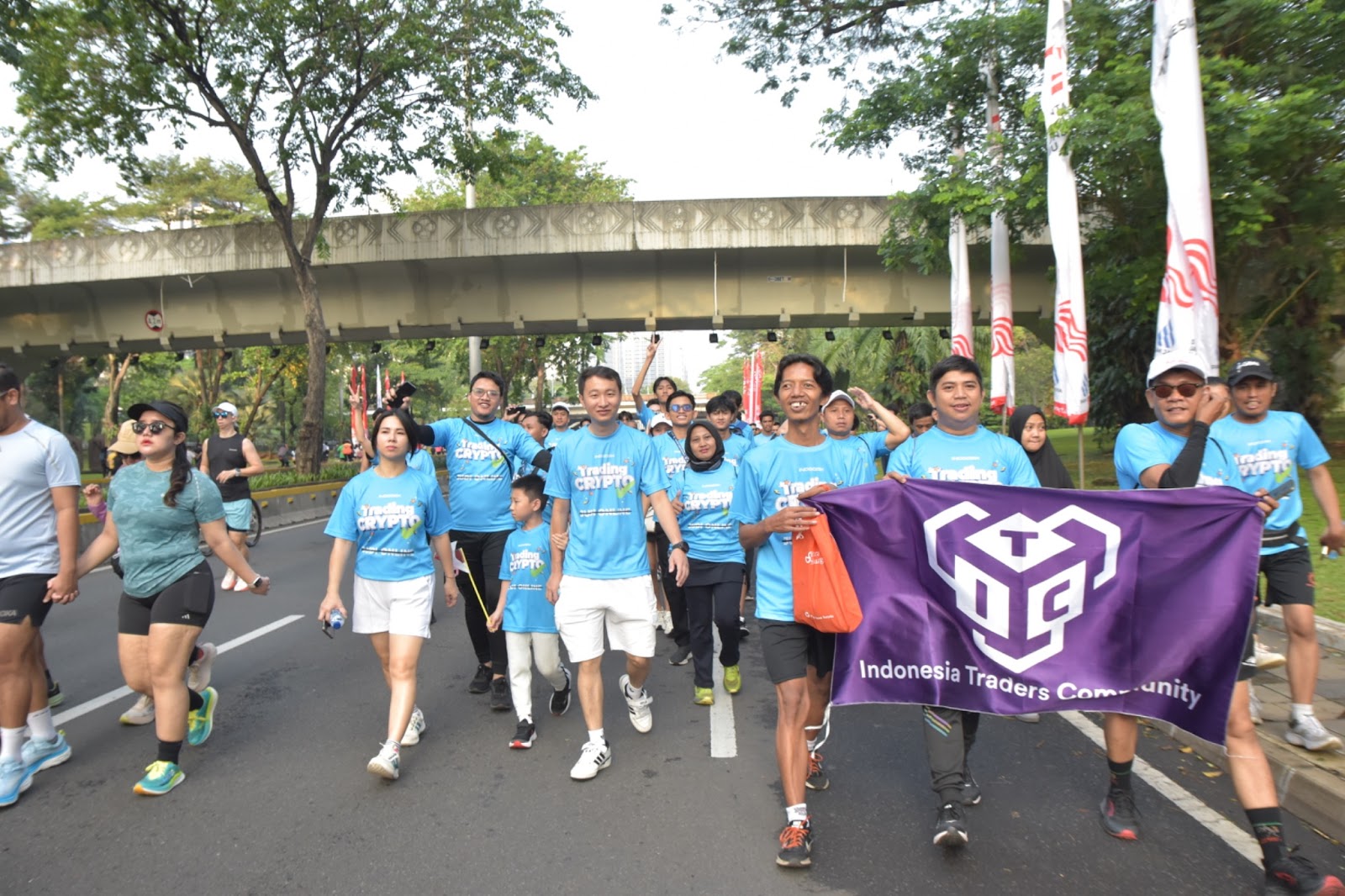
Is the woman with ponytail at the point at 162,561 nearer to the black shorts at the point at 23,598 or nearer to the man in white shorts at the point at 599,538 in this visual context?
the black shorts at the point at 23,598

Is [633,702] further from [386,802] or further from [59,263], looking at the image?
[59,263]

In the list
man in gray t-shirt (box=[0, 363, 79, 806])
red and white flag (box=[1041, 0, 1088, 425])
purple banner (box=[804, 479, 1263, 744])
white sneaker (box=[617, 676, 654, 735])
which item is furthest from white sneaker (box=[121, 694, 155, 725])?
red and white flag (box=[1041, 0, 1088, 425])

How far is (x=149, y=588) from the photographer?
4250mm

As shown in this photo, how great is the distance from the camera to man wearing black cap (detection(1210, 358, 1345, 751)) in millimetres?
4219

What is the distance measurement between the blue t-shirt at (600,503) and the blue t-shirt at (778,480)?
83 cm

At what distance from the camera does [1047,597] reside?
3.57 metres

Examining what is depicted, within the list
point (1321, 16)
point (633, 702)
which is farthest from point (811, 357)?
point (1321, 16)

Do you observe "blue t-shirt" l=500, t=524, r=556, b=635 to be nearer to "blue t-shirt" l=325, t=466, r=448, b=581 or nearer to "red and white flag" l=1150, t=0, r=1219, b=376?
"blue t-shirt" l=325, t=466, r=448, b=581

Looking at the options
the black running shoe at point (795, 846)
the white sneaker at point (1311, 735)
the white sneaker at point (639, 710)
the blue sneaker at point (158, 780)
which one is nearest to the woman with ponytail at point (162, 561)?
the blue sneaker at point (158, 780)

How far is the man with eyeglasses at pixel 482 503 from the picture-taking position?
572cm

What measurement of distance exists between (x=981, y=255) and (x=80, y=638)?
17.7 meters

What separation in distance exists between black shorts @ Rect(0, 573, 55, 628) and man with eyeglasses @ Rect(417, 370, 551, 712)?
7.14 ft

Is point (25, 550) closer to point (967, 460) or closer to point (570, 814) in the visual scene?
point (570, 814)

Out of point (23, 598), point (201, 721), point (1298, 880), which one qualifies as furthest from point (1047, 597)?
point (23, 598)
